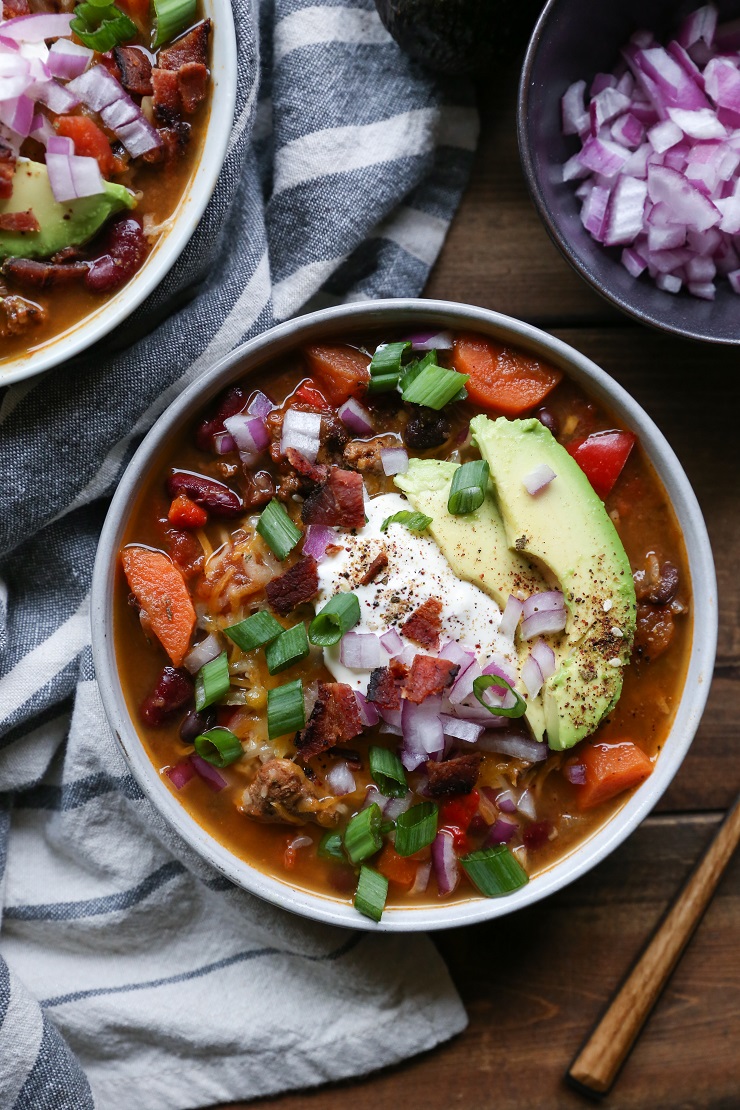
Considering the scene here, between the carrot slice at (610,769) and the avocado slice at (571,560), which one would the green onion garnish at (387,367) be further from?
the carrot slice at (610,769)

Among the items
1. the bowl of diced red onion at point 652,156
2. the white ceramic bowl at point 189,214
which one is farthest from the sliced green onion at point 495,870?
the white ceramic bowl at point 189,214

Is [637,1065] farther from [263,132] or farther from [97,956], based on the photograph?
[263,132]

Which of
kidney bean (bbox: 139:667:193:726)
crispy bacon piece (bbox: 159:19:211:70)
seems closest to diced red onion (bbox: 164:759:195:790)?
kidney bean (bbox: 139:667:193:726)

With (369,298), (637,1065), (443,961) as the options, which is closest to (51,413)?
(369,298)

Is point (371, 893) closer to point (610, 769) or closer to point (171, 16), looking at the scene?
point (610, 769)

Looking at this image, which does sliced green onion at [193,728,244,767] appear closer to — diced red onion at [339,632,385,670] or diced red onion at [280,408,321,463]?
diced red onion at [339,632,385,670]

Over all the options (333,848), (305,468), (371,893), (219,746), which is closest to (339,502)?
(305,468)
